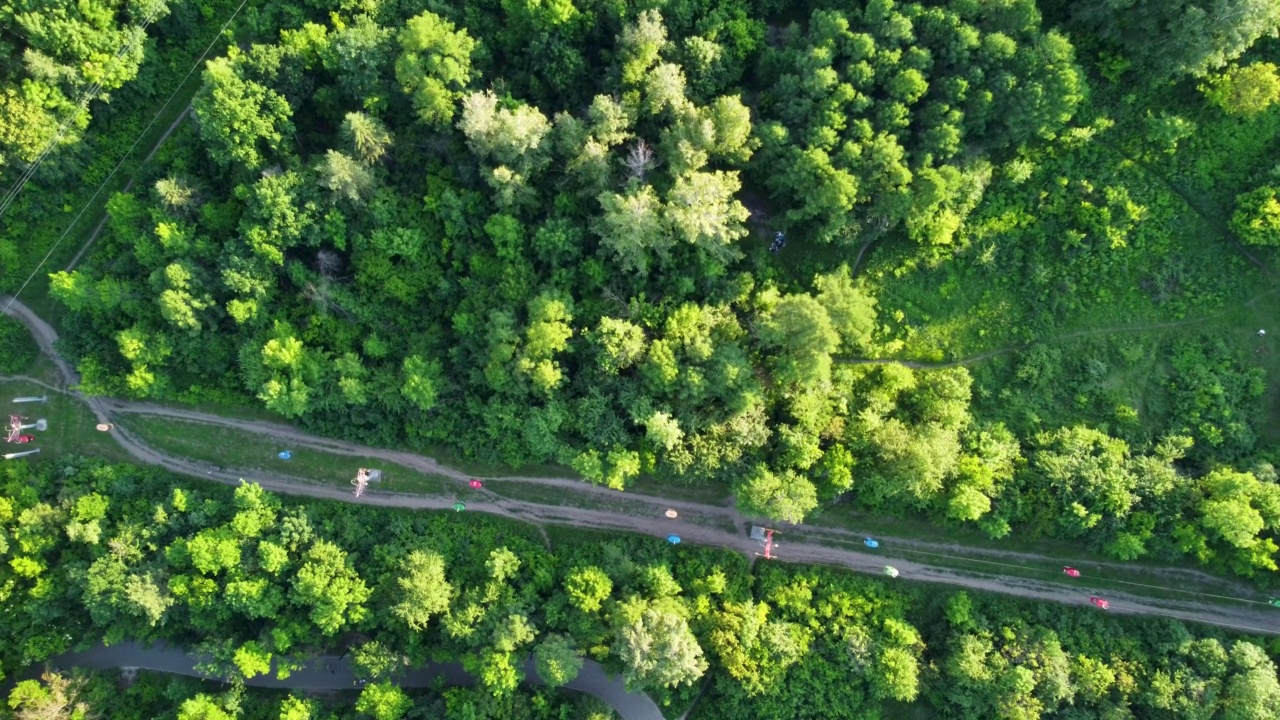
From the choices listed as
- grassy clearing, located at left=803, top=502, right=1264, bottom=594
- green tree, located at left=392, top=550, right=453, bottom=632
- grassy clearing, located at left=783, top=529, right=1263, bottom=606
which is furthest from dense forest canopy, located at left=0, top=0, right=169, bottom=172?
grassy clearing, located at left=783, top=529, right=1263, bottom=606

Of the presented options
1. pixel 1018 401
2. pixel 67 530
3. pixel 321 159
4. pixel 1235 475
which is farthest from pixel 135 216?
pixel 1235 475

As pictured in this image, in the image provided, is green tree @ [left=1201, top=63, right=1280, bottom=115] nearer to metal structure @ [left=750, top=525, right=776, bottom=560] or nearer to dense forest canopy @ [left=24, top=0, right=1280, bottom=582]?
dense forest canopy @ [left=24, top=0, right=1280, bottom=582]

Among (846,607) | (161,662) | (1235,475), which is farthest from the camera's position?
(161,662)

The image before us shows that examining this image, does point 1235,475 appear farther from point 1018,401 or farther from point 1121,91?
point 1121,91

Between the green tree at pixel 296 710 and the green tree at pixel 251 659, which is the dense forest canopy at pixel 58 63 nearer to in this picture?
the green tree at pixel 251 659

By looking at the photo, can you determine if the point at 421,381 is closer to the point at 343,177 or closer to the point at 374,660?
the point at 343,177

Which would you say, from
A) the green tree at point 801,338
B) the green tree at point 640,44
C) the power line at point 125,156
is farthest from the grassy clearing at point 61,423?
the green tree at point 801,338

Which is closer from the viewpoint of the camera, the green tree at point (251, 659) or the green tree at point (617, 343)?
the green tree at point (617, 343)
